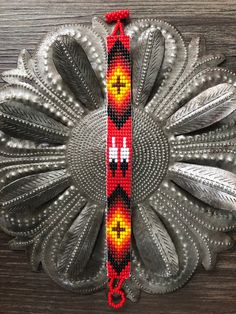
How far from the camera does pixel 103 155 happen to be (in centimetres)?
65

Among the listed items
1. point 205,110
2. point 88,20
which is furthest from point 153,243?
point 88,20

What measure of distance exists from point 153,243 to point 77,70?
0.99ft

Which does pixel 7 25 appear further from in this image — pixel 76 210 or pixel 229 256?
pixel 229 256

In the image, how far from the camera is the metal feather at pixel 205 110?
2.00 feet

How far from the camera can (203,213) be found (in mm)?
637

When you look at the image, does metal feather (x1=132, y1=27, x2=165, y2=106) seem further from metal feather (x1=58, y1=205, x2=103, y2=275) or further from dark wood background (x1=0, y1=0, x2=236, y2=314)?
metal feather (x1=58, y1=205, x2=103, y2=275)

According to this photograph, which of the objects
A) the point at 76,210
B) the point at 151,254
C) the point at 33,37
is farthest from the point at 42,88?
the point at 151,254

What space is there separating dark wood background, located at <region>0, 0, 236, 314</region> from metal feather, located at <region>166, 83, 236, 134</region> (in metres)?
0.06

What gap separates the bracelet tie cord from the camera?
0.63 m

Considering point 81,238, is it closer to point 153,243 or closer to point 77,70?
point 153,243

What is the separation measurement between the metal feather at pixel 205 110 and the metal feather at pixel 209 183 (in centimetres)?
6

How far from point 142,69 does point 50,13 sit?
0.62ft

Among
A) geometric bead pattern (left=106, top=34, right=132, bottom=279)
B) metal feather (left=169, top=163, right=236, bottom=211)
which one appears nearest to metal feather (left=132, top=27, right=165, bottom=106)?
geometric bead pattern (left=106, top=34, right=132, bottom=279)

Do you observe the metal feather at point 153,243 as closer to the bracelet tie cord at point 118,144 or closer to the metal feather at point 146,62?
the bracelet tie cord at point 118,144
